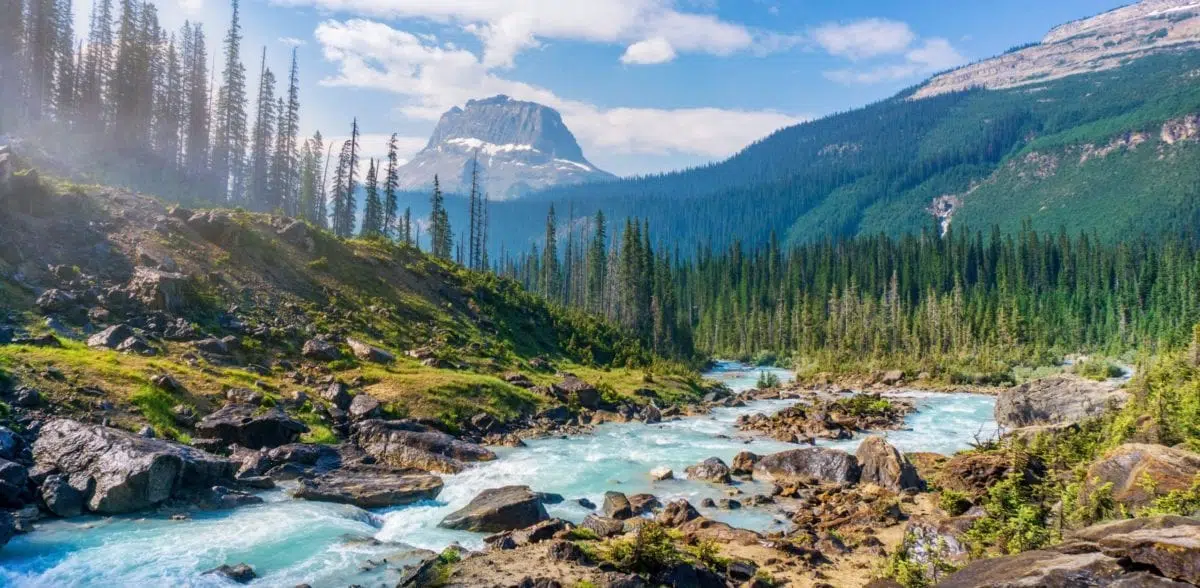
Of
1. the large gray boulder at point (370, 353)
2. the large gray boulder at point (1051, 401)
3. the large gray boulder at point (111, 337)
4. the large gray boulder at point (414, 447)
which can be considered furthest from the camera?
the large gray boulder at point (370, 353)

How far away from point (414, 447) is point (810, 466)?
18.4 metres

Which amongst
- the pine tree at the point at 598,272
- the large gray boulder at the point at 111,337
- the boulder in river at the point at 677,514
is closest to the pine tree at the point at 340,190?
the pine tree at the point at 598,272

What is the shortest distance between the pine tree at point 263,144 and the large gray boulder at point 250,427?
65.7 metres

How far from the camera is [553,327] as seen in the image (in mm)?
69062

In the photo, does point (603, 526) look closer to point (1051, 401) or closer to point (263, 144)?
point (1051, 401)

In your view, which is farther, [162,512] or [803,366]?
[803,366]

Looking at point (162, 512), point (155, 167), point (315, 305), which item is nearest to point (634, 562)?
point (162, 512)

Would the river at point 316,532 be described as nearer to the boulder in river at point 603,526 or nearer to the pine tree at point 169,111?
the boulder in river at point 603,526

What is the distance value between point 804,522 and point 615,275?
299 ft

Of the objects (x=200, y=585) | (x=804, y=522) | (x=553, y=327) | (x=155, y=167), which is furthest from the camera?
(x=155, y=167)

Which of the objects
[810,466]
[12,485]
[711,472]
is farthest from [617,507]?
[12,485]

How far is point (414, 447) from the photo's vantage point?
30078mm

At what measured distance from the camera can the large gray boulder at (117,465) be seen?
2059 centimetres

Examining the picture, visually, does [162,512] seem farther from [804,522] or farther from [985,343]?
[985,343]
